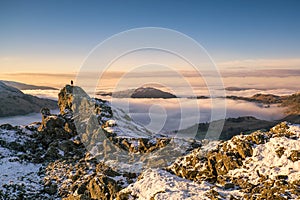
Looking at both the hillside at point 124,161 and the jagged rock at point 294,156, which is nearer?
the jagged rock at point 294,156

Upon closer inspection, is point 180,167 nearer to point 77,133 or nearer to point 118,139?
point 118,139

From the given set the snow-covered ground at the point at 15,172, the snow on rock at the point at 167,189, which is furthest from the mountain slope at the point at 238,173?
the snow-covered ground at the point at 15,172

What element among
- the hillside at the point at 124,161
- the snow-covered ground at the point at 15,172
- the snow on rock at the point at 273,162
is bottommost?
the snow-covered ground at the point at 15,172

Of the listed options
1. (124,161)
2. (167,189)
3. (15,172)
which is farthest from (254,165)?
(15,172)

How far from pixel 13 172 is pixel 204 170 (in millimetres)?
32414

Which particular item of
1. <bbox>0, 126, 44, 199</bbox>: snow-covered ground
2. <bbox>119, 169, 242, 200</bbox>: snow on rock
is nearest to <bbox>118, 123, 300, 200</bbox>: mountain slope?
<bbox>119, 169, 242, 200</bbox>: snow on rock

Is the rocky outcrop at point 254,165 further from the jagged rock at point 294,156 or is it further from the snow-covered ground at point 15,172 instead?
the snow-covered ground at point 15,172

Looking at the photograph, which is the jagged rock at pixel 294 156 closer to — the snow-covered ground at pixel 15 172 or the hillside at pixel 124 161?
the hillside at pixel 124 161

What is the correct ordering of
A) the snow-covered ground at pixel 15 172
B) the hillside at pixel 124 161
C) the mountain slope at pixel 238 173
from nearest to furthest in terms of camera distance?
the mountain slope at pixel 238 173 < the hillside at pixel 124 161 < the snow-covered ground at pixel 15 172

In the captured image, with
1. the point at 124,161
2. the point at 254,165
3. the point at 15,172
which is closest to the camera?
the point at 254,165

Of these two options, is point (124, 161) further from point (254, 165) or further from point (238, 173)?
point (254, 165)

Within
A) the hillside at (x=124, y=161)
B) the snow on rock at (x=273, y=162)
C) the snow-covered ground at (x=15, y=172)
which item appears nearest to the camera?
the snow on rock at (x=273, y=162)

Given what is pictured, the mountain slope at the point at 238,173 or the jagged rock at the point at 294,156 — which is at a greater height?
the jagged rock at the point at 294,156

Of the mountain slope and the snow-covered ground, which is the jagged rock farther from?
the snow-covered ground
